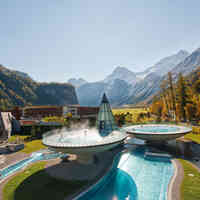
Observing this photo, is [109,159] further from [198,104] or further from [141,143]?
[198,104]

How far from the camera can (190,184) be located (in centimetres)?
1045

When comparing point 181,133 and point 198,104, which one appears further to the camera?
point 198,104

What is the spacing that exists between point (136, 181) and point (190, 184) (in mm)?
3859

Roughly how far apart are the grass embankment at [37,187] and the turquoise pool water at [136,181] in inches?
65.0

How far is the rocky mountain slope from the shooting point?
4591 inches

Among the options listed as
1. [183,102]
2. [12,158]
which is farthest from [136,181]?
[183,102]

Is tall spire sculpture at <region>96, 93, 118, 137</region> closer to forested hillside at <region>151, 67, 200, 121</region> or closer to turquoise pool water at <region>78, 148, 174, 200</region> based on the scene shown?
turquoise pool water at <region>78, 148, 174, 200</region>

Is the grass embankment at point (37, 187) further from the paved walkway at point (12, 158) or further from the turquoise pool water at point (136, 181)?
the paved walkway at point (12, 158)

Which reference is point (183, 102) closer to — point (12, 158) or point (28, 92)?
point (12, 158)

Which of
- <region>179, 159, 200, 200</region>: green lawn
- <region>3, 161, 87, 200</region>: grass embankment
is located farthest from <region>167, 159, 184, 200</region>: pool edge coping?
<region>3, 161, 87, 200</region>: grass embankment

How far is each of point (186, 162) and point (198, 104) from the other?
787 inches

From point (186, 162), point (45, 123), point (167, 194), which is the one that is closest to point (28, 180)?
point (167, 194)

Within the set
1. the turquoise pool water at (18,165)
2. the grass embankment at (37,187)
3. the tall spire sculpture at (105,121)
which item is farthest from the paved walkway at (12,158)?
the tall spire sculpture at (105,121)

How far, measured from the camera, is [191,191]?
Answer: 9602 millimetres
